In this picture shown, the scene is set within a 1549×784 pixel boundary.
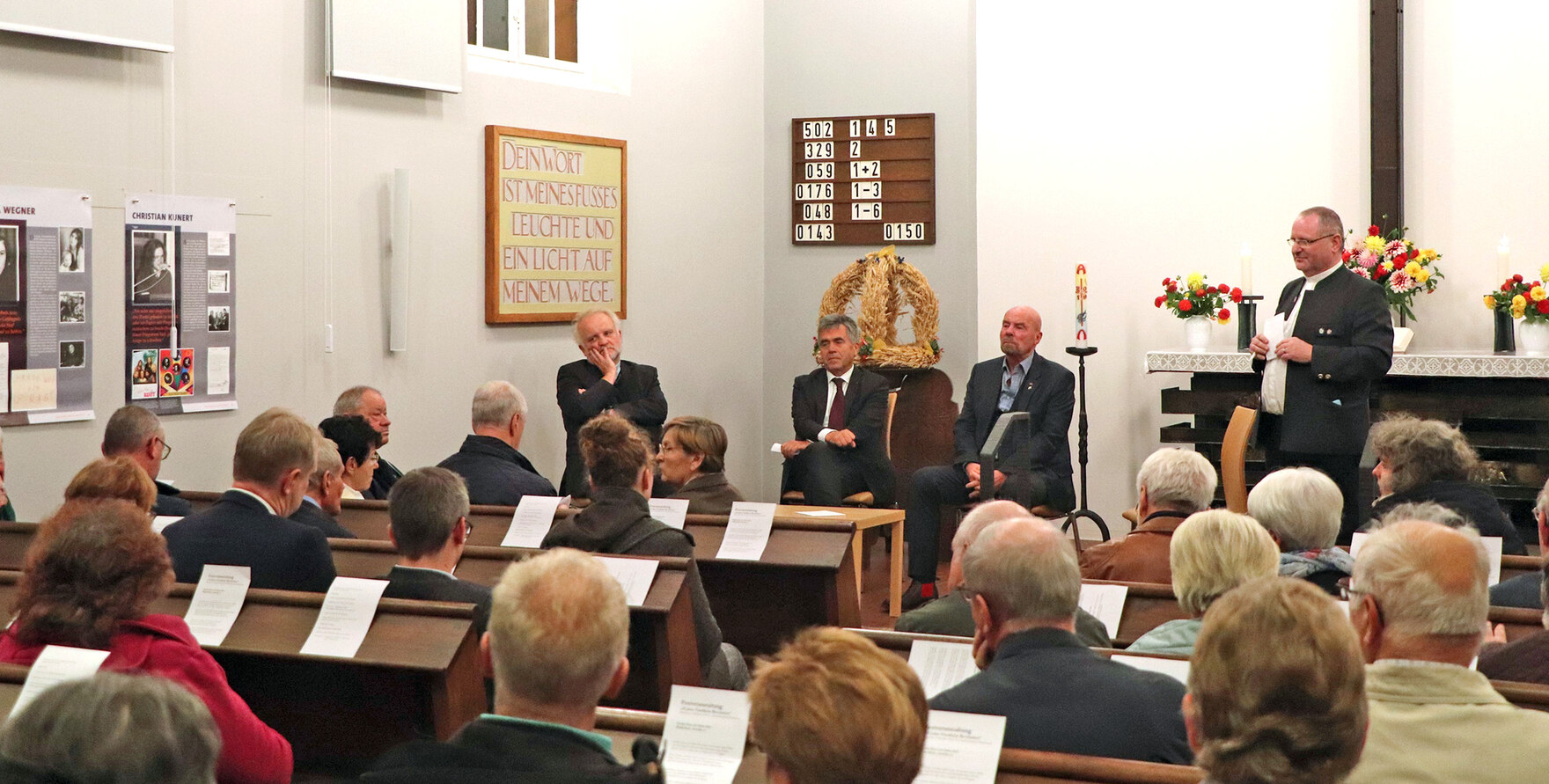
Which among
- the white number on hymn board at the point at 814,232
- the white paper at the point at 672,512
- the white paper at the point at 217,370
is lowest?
the white paper at the point at 672,512

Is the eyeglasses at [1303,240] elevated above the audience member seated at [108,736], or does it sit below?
above

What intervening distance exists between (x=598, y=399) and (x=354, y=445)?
6.96 feet

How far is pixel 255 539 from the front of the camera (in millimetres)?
3410

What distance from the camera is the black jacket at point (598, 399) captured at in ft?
23.4

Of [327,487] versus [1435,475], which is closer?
[1435,475]

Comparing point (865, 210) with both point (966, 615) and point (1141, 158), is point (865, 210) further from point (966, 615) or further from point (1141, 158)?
point (966, 615)

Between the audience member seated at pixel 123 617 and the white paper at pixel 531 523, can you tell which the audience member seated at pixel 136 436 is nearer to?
the white paper at pixel 531 523

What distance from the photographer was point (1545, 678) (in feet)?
8.37

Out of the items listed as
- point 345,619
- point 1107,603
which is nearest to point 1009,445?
point 1107,603

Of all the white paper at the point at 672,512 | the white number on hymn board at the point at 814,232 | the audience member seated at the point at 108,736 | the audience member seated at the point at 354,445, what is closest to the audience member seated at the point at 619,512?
the white paper at the point at 672,512

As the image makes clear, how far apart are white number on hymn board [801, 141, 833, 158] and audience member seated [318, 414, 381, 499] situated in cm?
436

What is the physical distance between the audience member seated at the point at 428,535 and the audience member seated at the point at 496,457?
173 cm

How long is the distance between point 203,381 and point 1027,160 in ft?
14.7

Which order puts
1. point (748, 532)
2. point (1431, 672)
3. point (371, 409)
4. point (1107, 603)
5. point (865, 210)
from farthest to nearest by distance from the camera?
1. point (865, 210)
2. point (371, 409)
3. point (748, 532)
4. point (1107, 603)
5. point (1431, 672)
